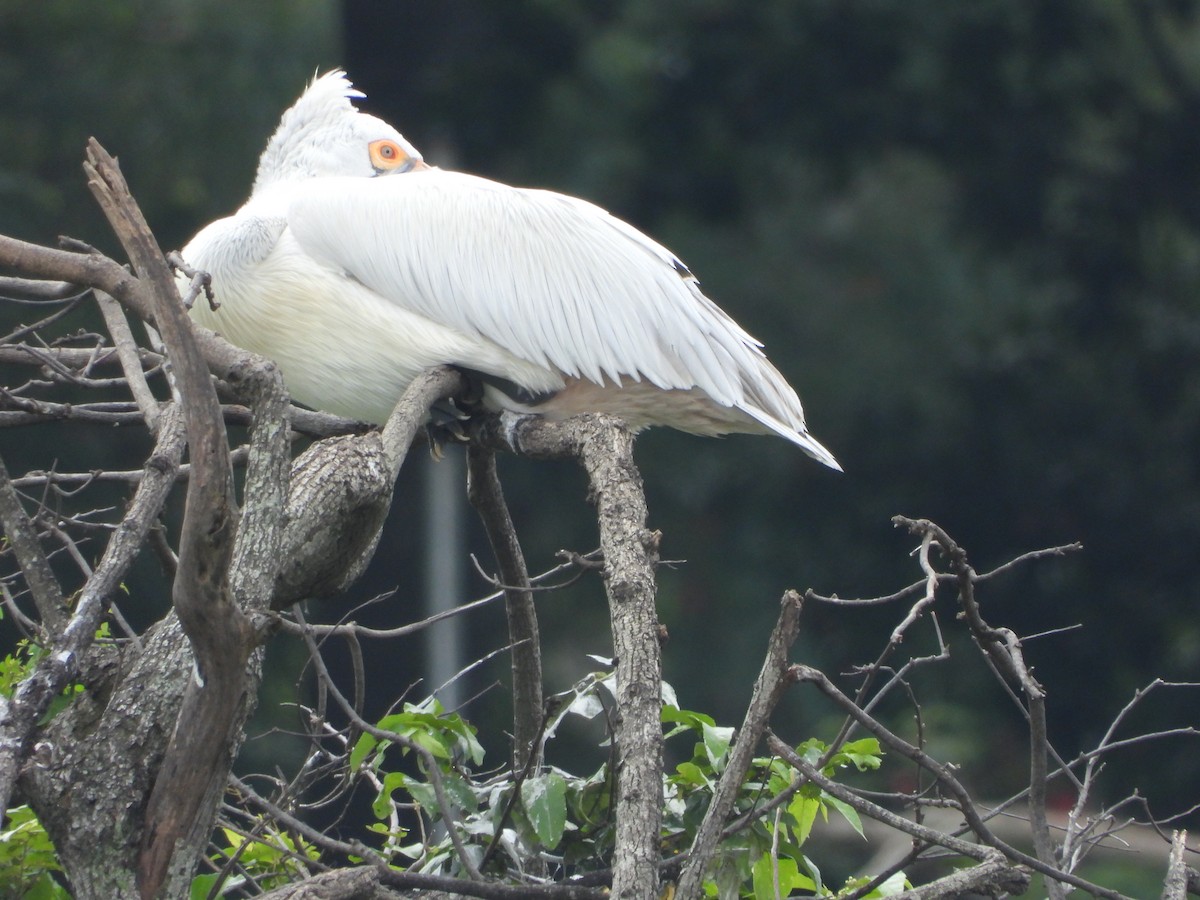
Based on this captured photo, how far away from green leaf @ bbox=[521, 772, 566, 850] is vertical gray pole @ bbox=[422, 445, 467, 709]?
341 centimetres

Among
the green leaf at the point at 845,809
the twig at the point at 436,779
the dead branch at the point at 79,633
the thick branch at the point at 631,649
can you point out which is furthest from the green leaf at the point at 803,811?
the dead branch at the point at 79,633

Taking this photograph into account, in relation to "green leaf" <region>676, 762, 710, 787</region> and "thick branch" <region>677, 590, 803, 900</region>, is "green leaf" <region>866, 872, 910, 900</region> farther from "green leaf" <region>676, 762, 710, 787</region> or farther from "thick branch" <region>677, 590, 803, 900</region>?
"thick branch" <region>677, 590, 803, 900</region>

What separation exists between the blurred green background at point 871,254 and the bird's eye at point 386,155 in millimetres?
3899

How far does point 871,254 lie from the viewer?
9750mm

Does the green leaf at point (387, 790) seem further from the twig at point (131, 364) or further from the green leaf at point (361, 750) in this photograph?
the twig at point (131, 364)

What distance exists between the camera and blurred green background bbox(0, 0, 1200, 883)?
27.0ft

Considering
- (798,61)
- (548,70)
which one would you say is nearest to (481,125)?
(548,70)

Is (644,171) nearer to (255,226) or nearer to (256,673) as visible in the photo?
(255,226)

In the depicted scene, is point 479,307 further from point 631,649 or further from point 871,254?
point 871,254

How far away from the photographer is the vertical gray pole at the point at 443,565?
20.4ft

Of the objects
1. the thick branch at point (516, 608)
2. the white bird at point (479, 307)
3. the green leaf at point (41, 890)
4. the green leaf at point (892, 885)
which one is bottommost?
the green leaf at point (892, 885)

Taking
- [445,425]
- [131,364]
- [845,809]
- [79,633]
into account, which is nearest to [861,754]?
[845,809]

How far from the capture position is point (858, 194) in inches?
386

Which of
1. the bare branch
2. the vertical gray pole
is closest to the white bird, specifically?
the bare branch
